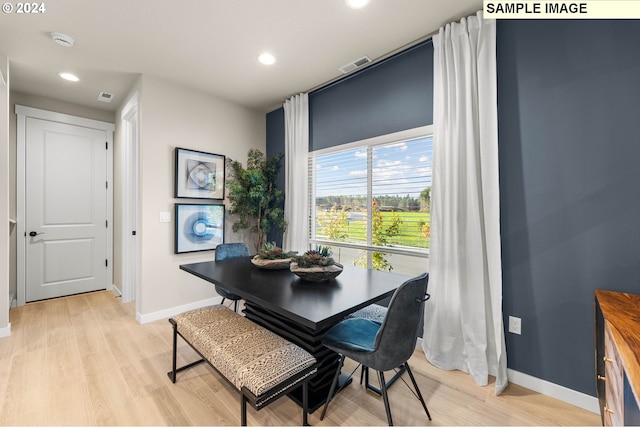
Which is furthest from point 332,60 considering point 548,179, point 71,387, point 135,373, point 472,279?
point 71,387

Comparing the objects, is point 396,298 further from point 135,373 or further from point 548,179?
point 135,373

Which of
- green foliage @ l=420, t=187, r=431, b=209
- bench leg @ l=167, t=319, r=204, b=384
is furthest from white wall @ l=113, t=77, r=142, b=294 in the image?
green foliage @ l=420, t=187, r=431, b=209

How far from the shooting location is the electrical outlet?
6.50ft

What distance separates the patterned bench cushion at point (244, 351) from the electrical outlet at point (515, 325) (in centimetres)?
149

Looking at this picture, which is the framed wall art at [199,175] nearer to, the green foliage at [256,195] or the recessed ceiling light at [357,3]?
the green foliage at [256,195]

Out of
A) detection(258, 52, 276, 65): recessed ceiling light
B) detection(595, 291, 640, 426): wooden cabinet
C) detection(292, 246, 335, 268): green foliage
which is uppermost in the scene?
detection(258, 52, 276, 65): recessed ceiling light

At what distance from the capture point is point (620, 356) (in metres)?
0.88

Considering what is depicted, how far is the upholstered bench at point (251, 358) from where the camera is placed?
1.32 meters

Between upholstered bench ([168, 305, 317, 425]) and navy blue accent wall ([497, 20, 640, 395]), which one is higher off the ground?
navy blue accent wall ([497, 20, 640, 395])

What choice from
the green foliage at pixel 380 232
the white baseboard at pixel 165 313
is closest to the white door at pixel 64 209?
the white baseboard at pixel 165 313

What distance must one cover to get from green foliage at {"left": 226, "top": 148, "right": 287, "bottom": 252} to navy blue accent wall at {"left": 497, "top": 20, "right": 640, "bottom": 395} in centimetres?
263

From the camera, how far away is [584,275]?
1739 millimetres

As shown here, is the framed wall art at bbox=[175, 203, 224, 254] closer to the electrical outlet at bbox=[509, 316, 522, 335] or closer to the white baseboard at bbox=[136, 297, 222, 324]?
the white baseboard at bbox=[136, 297, 222, 324]

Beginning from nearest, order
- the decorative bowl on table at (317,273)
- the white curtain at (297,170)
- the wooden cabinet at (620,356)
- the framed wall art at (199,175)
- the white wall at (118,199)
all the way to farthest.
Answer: the wooden cabinet at (620,356) → the decorative bowl on table at (317,273) → the framed wall art at (199,175) → the white curtain at (297,170) → the white wall at (118,199)
